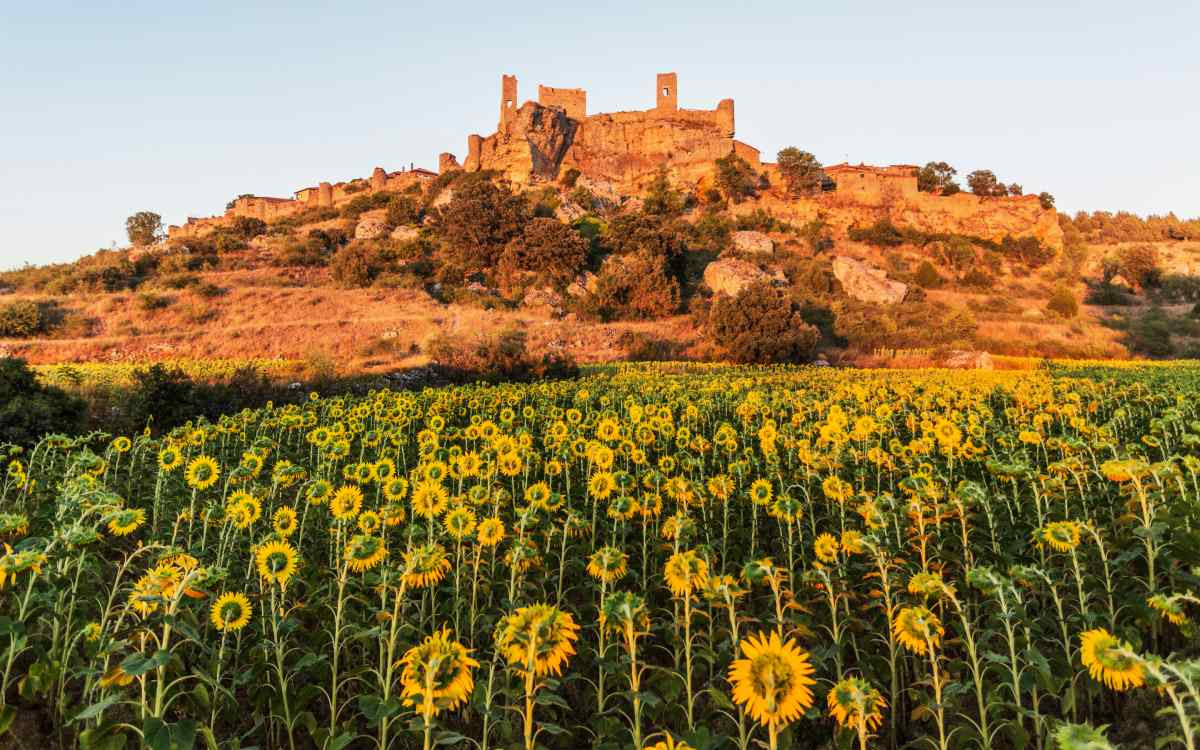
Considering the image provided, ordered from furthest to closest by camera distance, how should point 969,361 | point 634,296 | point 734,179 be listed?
point 734,179
point 634,296
point 969,361

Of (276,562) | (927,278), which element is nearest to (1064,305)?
(927,278)

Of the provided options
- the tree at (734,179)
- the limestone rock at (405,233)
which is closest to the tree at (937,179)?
the tree at (734,179)

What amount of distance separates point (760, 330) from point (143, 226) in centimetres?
7841

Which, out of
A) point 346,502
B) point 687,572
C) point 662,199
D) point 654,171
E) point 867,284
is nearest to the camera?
point 687,572

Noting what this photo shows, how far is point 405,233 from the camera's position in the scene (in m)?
48.8

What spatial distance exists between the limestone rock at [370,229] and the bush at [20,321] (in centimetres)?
2535

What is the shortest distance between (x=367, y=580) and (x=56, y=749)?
4.53 ft

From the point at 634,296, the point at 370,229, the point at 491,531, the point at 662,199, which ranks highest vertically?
the point at 662,199

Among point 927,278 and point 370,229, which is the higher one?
point 370,229

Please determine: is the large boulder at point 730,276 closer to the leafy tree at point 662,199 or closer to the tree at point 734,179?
the leafy tree at point 662,199

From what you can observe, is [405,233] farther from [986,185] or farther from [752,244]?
[986,185]

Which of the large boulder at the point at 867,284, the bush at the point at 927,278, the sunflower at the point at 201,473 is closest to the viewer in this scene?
the sunflower at the point at 201,473

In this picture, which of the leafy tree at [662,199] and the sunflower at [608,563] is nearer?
the sunflower at [608,563]

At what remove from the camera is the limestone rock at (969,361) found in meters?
22.3
